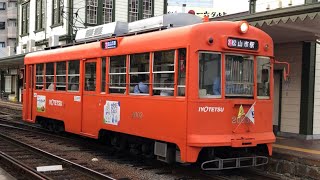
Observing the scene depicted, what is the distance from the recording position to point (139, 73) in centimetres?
920

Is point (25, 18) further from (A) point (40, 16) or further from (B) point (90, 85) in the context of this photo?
(B) point (90, 85)

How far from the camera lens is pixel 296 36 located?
12.3 m

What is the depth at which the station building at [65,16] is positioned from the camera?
92.2ft

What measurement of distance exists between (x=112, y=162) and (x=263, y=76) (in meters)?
4.00

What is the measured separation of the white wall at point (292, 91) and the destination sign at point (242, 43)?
486 cm

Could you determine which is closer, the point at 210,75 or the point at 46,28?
the point at 210,75

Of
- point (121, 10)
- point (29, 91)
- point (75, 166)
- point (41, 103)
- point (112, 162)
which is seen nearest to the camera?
point (75, 166)

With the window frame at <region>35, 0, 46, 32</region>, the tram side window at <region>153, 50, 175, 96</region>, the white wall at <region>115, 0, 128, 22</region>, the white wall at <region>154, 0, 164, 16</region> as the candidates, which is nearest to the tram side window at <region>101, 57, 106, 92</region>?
the tram side window at <region>153, 50, 175, 96</region>

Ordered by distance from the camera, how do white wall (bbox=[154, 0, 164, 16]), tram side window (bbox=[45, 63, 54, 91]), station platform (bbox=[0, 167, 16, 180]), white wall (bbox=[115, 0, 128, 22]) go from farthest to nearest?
white wall (bbox=[154, 0, 164, 16]) < white wall (bbox=[115, 0, 128, 22]) < tram side window (bbox=[45, 63, 54, 91]) < station platform (bbox=[0, 167, 16, 180])

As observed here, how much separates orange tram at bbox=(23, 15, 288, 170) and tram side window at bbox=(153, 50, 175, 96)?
0.7 inches

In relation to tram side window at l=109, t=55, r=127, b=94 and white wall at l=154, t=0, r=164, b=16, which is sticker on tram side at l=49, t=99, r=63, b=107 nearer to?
tram side window at l=109, t=55, r=127, b=94

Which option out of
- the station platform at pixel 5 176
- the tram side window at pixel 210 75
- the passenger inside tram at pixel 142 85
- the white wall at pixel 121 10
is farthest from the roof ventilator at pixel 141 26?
the white wall at pixel 121 10

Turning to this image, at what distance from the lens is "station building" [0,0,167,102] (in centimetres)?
2811

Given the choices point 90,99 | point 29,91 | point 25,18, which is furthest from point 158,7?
point 90,99
